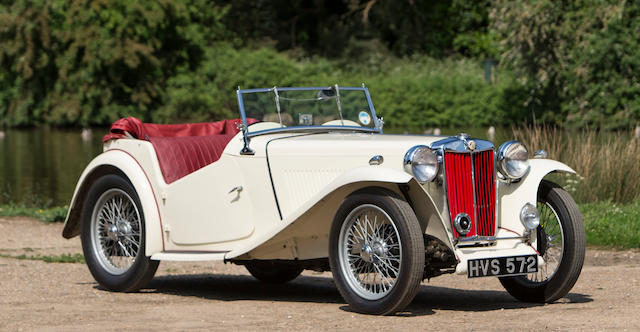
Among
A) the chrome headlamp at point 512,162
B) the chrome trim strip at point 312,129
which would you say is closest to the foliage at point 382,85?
the chrome trim strip at point 312,129

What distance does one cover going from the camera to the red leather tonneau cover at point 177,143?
788 centimetres

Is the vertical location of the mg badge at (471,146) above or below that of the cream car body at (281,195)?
above

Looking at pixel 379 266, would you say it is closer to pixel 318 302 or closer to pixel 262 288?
pixel 318 302

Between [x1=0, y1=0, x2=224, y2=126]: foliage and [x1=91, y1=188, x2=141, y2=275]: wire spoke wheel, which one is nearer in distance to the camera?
[x1=91, y1=188, x2=141, y2=275]: wire spoke wheel

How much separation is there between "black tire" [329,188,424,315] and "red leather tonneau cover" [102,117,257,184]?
5.04 feet

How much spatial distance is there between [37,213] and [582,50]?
20632 millimetres

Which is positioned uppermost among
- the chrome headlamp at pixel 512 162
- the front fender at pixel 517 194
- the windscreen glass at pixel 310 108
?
the windscreen glass at pixel 310 108

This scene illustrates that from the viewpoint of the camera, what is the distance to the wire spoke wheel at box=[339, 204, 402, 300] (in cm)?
628

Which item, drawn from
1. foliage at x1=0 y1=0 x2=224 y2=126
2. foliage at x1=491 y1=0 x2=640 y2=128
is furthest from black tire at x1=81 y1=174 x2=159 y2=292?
foliage at x1=0 y1=0 x2=224 y2=126

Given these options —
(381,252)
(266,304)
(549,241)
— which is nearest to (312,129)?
(266,304)

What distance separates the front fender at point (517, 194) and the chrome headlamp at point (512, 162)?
83 mm

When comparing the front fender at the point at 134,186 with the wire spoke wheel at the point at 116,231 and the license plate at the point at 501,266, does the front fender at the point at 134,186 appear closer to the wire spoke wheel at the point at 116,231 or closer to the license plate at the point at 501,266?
the wire spoke wheel at the point at 116,231

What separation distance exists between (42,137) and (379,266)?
98.8ft

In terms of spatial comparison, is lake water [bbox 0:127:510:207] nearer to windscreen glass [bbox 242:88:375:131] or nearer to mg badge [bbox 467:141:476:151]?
windscreen glass [bbox 242:88:375:131]
